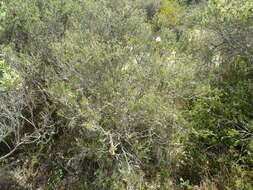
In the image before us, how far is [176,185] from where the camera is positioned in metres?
2.37

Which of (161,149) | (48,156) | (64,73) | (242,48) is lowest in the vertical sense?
(48,156)

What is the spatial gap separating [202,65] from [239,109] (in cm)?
123

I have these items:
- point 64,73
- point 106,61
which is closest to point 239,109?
point 106,61

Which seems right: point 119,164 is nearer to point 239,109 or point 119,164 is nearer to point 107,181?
point 107,181

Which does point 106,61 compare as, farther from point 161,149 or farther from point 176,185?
point 176,185

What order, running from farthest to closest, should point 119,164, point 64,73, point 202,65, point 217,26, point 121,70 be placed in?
1. point 202,65
2. point 217,26
3. point 64,73
4. point 121,70
5. point 119,164

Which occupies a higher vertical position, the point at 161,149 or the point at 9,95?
the point at 9,95

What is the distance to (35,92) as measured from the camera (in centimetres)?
301

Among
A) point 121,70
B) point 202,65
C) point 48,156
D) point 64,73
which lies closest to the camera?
point 121,70

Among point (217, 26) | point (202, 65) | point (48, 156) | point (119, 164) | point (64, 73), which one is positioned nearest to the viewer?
point (119, 164)

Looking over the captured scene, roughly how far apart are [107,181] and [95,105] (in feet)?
3.21

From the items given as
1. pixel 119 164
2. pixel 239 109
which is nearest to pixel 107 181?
pixel 119 164

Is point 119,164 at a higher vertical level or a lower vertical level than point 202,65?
lower

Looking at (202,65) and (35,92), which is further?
(202,65)
